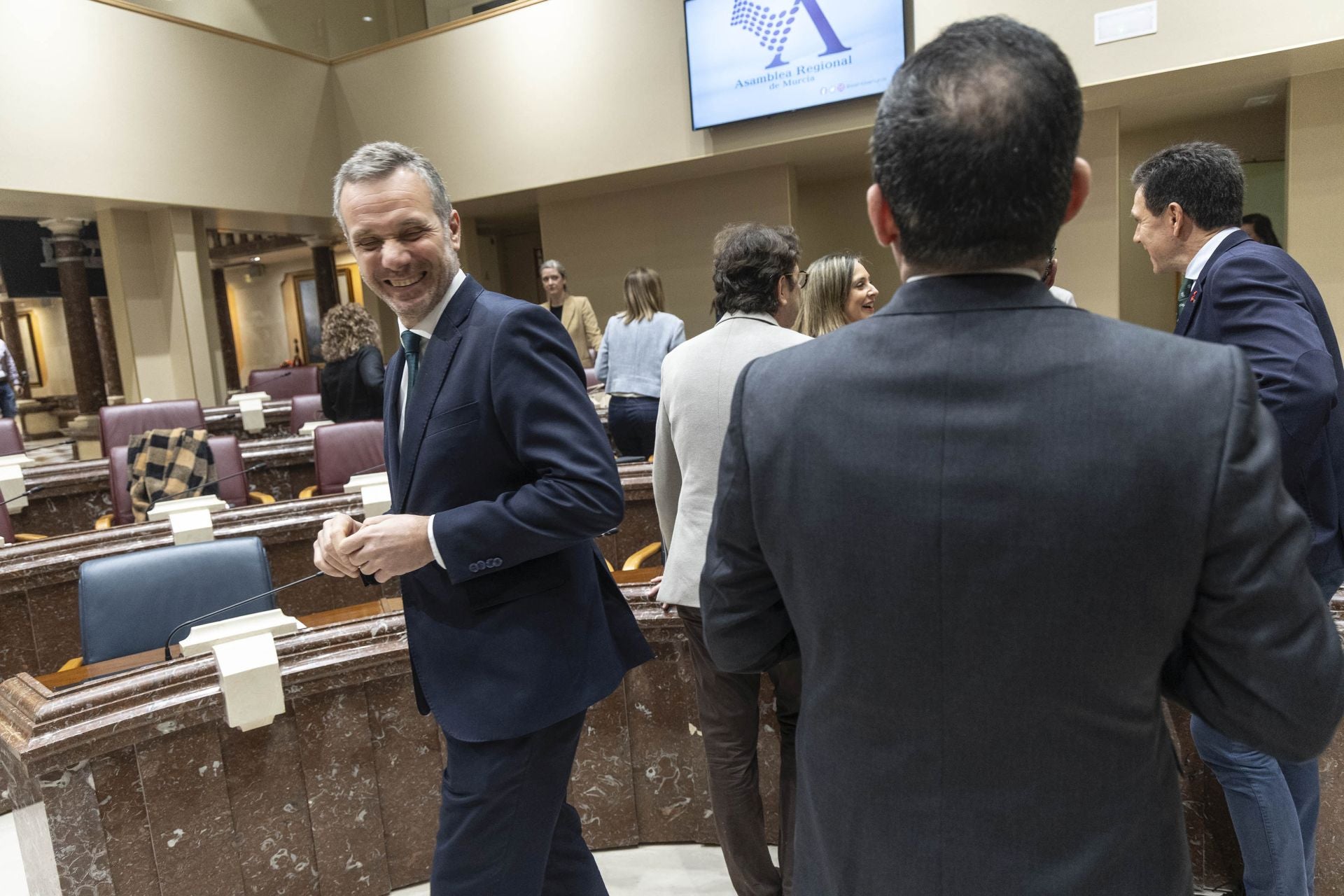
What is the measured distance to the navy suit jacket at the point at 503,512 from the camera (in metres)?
1.26

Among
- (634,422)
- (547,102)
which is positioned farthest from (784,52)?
(634,422)

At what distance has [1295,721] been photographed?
73cm

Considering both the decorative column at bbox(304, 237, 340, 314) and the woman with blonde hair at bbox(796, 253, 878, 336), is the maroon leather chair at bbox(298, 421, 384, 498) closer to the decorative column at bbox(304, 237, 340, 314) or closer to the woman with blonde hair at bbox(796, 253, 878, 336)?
the woman with blonde hair at bbox(796, 253, 878, 336)

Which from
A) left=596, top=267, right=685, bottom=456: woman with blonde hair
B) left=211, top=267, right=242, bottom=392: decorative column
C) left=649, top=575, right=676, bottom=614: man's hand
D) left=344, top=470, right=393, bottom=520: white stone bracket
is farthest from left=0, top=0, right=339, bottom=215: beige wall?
left=649, top=575, right=676, bottom=614: man's hand

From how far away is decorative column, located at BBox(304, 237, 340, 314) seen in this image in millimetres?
10852

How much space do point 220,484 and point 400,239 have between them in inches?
127

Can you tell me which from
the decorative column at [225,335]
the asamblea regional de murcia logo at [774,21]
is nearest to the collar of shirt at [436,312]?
the asamblea regional de murcia logo at [774,21]

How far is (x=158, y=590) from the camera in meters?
2.41

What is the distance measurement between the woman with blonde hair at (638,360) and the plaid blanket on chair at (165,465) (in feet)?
6.13

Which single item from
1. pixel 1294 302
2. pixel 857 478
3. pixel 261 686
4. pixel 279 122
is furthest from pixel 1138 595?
pixel 279 122

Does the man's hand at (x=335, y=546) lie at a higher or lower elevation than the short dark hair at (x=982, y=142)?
lower

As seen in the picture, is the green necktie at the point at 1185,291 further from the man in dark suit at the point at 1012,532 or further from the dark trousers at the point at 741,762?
the man in dark suit at the point at 1012,532

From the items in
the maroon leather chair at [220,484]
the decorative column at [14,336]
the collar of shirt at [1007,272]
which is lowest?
the maroon leather chair at [220,484]

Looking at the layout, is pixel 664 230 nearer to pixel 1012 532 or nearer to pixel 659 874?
pixel 659 874
